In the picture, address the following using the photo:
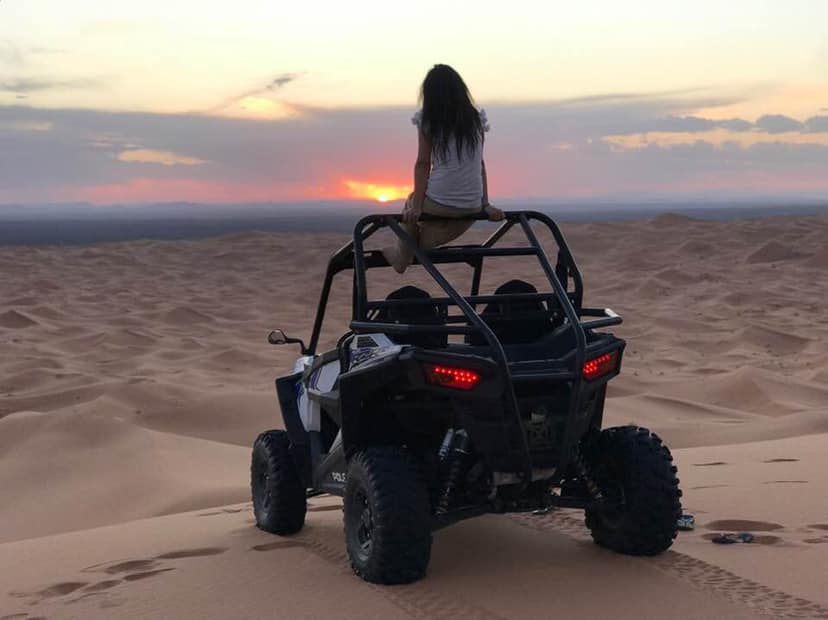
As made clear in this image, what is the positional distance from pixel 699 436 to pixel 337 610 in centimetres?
613

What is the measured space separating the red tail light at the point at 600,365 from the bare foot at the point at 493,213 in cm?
80

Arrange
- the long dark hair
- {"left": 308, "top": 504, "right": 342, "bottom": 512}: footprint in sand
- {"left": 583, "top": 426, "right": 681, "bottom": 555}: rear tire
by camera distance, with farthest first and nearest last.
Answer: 1. {"left": 308, "top": 504, "right": 342, "bottom": 512}: footprint in sand
2. the long dark hair
3. {"left": 583, "top": 426, "right": 681, "bottom": 555}: rear tire

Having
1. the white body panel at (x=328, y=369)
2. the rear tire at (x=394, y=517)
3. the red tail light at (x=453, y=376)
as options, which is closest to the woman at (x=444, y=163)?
the white body panel at (x=328, y=369)

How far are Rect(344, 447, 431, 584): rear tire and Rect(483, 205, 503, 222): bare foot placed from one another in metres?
1.11

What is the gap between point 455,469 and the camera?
4.45m

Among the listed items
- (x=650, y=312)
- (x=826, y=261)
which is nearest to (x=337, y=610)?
(x=650, y=312)

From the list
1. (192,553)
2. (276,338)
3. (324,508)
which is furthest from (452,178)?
(324,508)

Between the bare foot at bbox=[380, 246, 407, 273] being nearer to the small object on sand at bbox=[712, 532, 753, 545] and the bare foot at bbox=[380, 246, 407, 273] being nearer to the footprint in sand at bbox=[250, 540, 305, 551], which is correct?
the footprint in sand at bbox=[250, 540, 305, 551]

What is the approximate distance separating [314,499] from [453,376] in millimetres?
3160

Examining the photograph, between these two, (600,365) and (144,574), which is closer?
(600,365)

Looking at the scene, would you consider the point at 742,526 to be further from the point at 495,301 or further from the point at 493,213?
the point at 493,213

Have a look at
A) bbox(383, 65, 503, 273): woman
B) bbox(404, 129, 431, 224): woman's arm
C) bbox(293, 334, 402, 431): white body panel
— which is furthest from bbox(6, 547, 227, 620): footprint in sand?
bbox(404, 129, 431, 224): woman's arm

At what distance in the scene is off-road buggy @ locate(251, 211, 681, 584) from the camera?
4.20 meters

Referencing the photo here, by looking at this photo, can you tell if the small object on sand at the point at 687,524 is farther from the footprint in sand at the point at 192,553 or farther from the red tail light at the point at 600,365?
the footprint in sand at the point at 192,553
